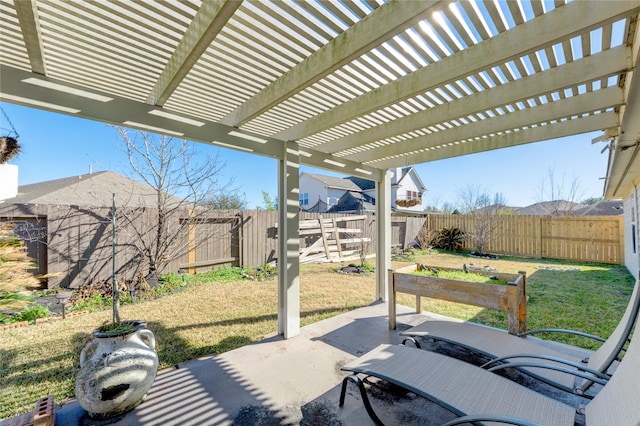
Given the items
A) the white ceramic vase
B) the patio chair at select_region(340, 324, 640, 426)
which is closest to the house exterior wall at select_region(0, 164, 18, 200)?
the white ceramic vase

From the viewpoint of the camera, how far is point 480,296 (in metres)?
3.65

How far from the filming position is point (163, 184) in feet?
23.2

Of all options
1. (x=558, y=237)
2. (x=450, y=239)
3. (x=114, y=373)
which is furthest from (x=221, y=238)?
(x=558, y=237)

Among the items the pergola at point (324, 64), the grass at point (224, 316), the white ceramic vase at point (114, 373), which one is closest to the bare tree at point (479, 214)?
the grass at point (224, 316)

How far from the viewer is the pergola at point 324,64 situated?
175 centimetres

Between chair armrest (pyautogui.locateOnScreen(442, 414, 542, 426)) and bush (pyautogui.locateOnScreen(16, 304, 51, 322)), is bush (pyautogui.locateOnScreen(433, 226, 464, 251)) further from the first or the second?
bush (pyautogui.locateOnScreen(16, 304, 51, 322))

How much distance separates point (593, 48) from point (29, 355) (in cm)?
654

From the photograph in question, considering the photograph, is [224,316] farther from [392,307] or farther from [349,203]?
[349,203]

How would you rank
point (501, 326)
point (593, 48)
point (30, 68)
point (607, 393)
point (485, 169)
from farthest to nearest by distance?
point (485, 169)
point (501, 326)
point (30, 68)
point (593, 48)
point (607, 393)

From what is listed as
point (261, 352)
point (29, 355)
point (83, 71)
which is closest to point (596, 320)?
point (261, 352)

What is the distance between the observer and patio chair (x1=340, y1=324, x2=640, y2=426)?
1.53m

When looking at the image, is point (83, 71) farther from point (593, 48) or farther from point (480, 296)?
point (480, 296)

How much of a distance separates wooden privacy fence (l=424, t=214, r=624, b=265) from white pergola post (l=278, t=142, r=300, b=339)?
11.4 m

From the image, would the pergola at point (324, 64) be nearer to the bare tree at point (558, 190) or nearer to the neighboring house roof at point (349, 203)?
the neighboring house roof at point (349, 203)
